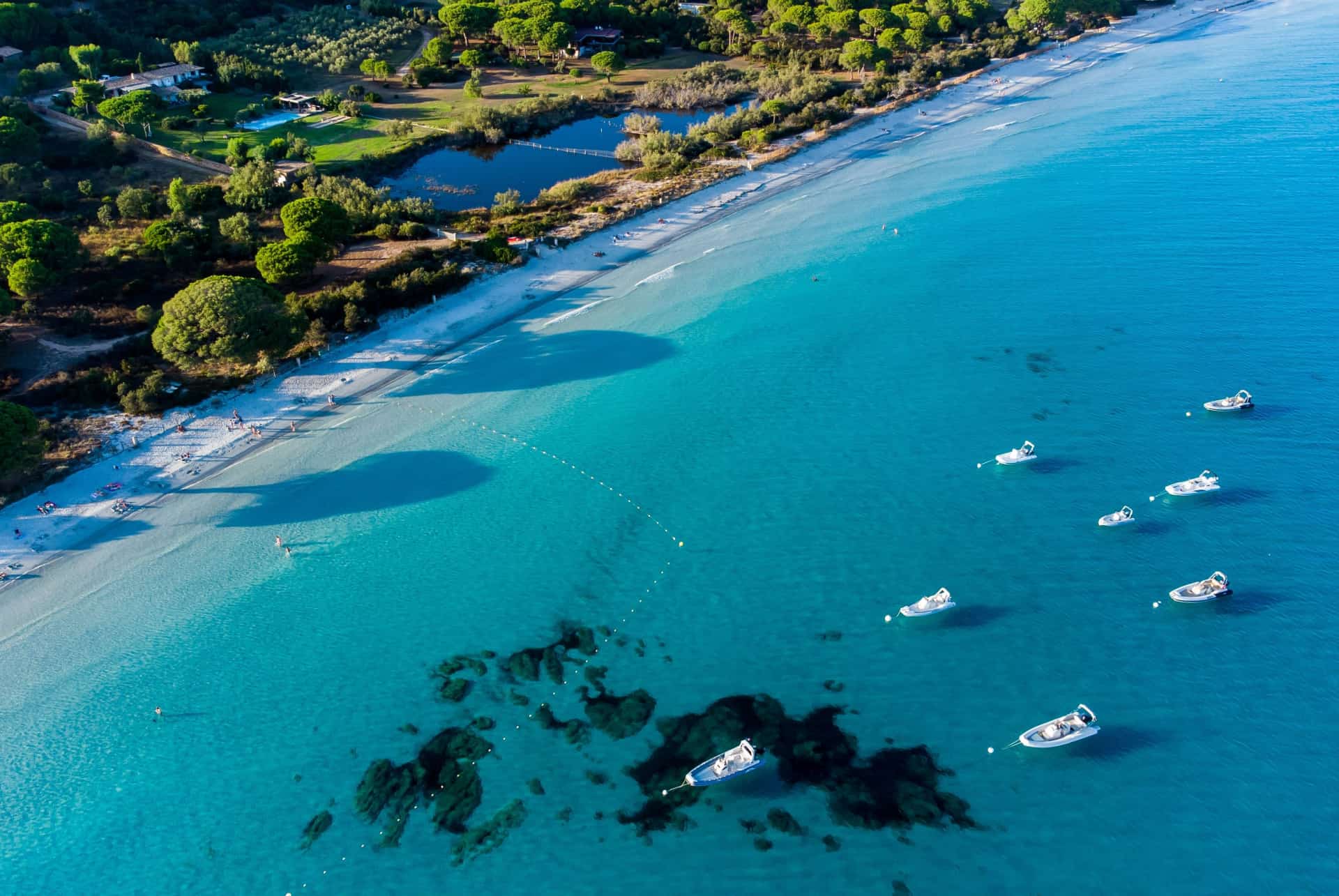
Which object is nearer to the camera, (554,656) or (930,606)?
(554,656)

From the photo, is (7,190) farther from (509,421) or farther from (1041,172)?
(1041,172)

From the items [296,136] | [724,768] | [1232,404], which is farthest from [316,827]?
[296,136]

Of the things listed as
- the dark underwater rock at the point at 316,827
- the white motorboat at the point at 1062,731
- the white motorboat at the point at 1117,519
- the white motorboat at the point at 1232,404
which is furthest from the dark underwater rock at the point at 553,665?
the white motorboat at the point at 1232,404

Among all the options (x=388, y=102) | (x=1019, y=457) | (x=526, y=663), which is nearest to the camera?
(x=526, y=663)

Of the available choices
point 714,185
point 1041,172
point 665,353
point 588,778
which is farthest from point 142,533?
point 1041,172

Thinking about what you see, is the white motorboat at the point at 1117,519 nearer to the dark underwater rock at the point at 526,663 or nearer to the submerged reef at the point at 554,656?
the submerged reef at the point at 554,656

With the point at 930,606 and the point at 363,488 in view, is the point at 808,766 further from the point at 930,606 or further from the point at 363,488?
the point at 363,488
